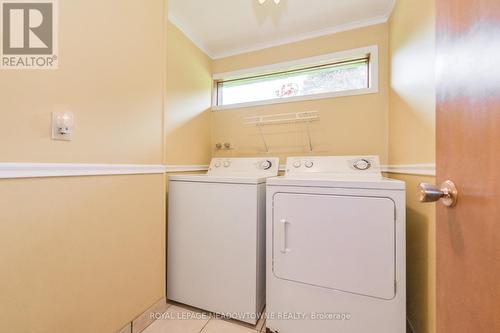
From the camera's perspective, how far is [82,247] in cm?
101

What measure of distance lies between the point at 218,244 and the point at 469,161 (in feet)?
4.27

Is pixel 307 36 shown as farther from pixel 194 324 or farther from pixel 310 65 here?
pixel 194 324

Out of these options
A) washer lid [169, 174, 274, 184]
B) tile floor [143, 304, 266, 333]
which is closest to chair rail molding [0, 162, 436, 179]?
washer lid [169, 174, 274, 184]

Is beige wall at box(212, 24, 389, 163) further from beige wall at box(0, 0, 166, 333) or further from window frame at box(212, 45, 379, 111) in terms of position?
beige wall at box(0, 0, 166, 333)

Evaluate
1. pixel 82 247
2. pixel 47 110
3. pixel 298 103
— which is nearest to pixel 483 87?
pixel 47 110

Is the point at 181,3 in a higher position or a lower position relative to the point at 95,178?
higher

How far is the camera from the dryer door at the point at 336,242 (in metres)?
1.06

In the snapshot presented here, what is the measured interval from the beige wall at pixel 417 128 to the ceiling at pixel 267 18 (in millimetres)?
325

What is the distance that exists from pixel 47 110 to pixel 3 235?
1.67 feet

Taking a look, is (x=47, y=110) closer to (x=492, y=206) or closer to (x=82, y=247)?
(x=82, y=247)

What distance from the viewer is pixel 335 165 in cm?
170

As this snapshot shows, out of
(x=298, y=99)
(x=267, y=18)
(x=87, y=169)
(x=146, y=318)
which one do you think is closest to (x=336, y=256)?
(x=146, y=318)

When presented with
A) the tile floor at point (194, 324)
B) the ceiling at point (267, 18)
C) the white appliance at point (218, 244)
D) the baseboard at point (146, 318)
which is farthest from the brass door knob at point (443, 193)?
the ceiling at point (267, 18)

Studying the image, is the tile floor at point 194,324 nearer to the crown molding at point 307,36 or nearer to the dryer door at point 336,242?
the dryer door at point 336,242
